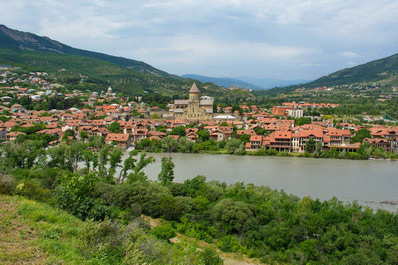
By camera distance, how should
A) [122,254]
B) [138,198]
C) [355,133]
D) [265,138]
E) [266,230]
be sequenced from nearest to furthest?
[122,254] < [266,230] < [138,198] < [265,138] < [355,133]

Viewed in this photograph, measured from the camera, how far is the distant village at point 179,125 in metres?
20.1

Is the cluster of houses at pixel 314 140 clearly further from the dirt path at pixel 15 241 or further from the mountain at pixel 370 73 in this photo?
the mountain at pixel 370 73

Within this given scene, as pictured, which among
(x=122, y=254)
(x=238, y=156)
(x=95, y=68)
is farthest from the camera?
(x=95, y=68)

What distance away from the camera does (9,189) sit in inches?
225

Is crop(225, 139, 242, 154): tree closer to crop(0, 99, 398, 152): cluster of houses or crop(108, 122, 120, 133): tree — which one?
crop(0, 99, 398, 152): cluster of houses

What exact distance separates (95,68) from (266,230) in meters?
69.5

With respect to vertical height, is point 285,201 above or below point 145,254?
below

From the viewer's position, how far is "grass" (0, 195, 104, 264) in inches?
129

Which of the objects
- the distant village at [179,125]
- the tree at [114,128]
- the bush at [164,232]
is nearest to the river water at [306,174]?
the distant village at [179,125]

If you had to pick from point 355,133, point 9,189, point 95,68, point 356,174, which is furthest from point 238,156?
point 95,68

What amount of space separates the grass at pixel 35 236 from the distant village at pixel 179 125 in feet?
52.6

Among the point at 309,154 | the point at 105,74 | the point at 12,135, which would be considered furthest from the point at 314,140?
the point at 105,74

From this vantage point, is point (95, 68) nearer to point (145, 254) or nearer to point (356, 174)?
point (356, 174)

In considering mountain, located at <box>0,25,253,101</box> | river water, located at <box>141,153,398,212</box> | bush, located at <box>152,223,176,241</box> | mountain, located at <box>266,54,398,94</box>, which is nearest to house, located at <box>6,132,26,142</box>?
river water, located at <box>141,153,398,212</box>
